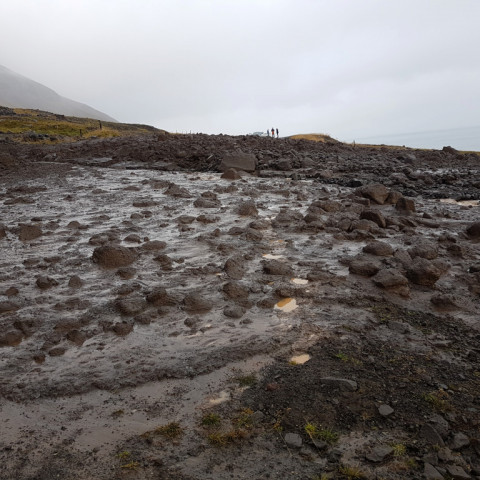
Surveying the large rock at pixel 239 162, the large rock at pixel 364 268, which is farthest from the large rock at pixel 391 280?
the large rock at pixel 239 162

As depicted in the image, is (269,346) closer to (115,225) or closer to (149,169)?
(115,225)

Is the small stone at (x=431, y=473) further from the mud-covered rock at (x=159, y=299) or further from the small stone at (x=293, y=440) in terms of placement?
the mud-covered rock at (x=159, y=299)

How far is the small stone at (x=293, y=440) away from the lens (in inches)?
124

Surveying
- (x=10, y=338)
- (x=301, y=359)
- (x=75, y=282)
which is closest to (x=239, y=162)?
(x=75, y=282)

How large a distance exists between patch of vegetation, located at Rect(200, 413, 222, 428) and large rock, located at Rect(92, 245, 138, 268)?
3917 mm

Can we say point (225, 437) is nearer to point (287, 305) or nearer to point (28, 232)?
point (287, 305)

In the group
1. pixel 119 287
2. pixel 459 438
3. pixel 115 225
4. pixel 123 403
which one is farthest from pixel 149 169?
pixel 459 438

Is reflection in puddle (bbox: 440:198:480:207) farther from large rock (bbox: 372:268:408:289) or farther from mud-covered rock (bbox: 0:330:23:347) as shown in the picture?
mud-covered rock (bbox: 0:330:23:347)

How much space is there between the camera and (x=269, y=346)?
4590 millimetres

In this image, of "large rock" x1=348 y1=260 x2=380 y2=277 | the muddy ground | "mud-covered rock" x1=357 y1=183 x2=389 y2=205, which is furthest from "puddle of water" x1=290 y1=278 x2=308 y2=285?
"mud-covered rock" x1=357 y1=183 x2=389 y2=205

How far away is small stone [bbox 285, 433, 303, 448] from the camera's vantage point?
3140mm

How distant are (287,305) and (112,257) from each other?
10.2 ft

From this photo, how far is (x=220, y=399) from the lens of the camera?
376cm

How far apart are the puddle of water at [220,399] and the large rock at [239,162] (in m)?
13.0
